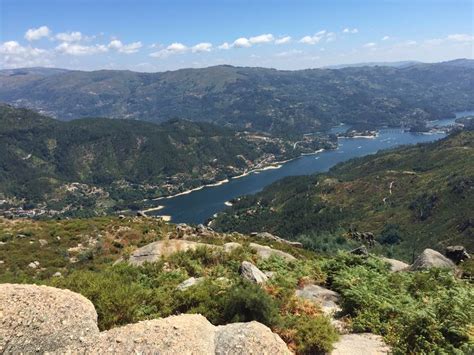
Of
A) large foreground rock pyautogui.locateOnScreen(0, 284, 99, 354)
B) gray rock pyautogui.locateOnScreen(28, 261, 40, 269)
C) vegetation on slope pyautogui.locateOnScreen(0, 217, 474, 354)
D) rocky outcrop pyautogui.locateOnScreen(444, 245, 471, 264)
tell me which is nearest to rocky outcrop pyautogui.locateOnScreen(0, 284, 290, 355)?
large foreground rock pyautogui.locateOnScreen(0, 284, 99, 354)

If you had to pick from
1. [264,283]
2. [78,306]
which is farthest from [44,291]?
[264,283]

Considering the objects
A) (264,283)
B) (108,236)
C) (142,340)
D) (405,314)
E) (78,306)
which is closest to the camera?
(142,340)

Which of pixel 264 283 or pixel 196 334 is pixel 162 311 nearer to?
pixel 196 334

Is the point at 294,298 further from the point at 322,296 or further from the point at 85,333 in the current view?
the point at 85,333

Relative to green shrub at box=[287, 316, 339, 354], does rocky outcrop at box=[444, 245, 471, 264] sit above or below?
below

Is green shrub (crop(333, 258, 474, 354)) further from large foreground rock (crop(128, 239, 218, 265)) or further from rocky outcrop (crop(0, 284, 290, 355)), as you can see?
large foreground rock (crop(128, 239, 218, 265))

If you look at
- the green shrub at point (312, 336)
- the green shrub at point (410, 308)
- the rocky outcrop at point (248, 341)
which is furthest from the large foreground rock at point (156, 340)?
the green shrub at point (410, 308)
